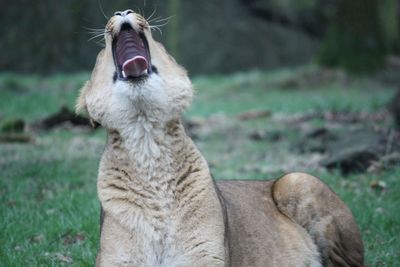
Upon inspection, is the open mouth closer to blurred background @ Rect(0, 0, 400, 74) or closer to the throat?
the throat

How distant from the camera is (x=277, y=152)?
1068 centimetres

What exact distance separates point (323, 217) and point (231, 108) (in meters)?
9.98

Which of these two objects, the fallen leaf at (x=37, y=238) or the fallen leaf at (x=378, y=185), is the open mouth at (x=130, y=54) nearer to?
the fallen leaf at (x=37, y=238)

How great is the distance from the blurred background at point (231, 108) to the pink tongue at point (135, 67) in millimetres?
826

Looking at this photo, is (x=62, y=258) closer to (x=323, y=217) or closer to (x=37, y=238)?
(x=37, y=238)

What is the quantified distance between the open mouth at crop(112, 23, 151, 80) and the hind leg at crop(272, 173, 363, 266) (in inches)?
66.7

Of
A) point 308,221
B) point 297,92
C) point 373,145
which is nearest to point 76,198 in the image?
point 308,221

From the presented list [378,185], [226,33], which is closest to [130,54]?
[378,185]

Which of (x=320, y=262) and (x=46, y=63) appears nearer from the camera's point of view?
(x=320, y=262)

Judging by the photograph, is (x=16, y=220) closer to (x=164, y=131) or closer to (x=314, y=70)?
(x=164, y=131)

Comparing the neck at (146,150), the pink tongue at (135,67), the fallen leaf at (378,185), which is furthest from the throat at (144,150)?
the fallen leaf at (378,185)

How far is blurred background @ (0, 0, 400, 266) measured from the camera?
7.39 meters

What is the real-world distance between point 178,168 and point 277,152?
5.82 m

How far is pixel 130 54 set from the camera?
488 centimetres
